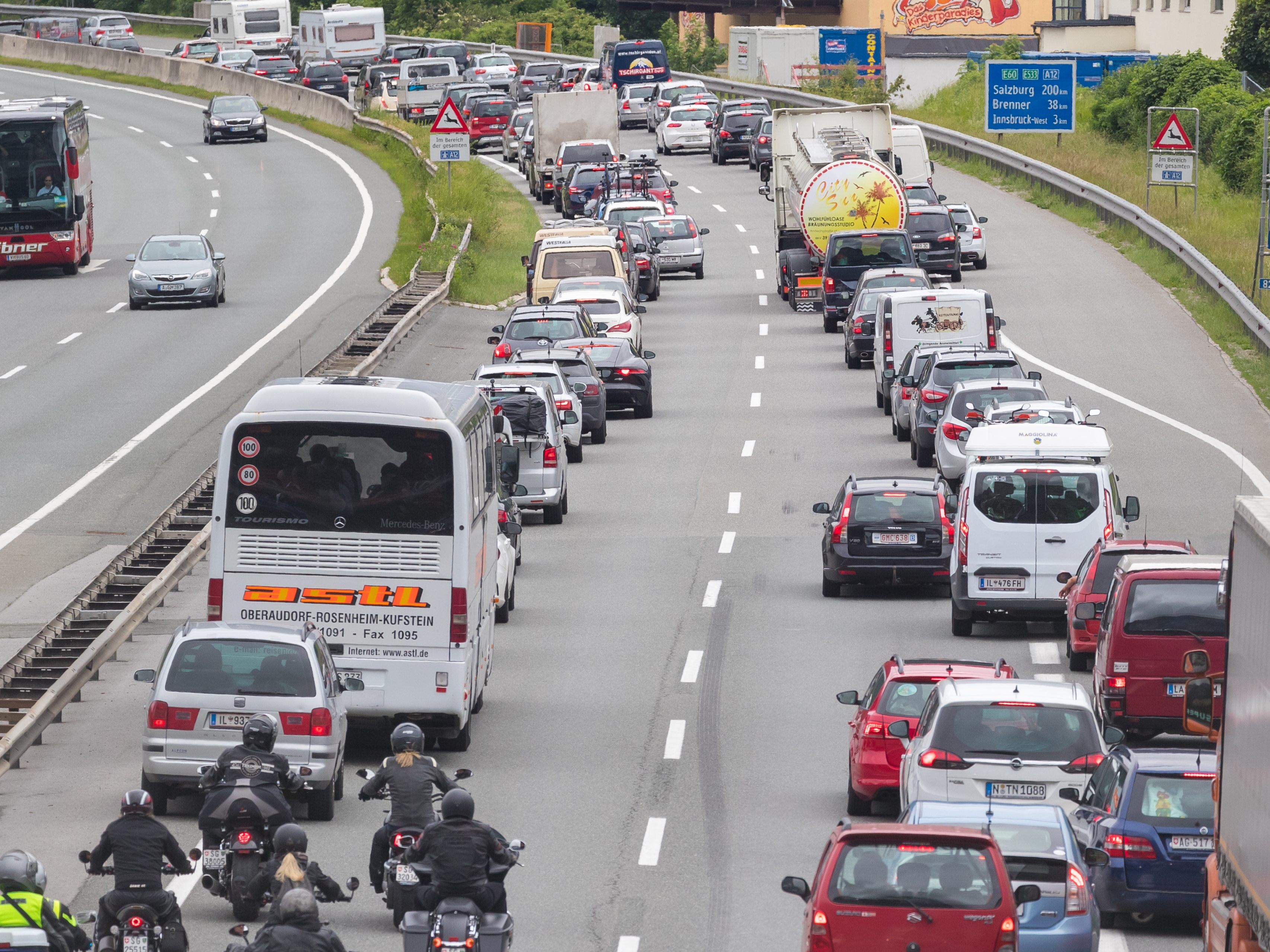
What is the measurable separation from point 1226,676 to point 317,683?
8.34 metres

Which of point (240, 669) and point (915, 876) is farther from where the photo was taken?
point (240, 669)

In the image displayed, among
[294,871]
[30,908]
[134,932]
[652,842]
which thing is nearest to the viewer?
[30,908]

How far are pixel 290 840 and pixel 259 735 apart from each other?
7.76ft

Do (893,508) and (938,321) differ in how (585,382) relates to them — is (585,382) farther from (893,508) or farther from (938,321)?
(893,508)

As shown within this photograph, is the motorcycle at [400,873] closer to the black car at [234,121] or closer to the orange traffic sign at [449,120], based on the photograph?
the orange traffic sign at [449,120]

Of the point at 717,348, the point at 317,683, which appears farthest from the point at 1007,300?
the point at 317,683

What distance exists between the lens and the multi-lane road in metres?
16.5

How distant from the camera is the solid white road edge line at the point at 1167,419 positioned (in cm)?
3291

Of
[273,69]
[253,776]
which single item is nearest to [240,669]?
[253,776]

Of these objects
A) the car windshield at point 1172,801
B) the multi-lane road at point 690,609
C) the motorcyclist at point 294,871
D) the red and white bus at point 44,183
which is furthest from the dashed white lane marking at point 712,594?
the red and white bus at point 44,183

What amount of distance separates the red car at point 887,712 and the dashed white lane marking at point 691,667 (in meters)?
4.65

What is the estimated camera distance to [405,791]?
14648 mm

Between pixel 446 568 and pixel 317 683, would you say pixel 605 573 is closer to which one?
pixel 446 568

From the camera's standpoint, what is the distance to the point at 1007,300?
50438 millimetres
